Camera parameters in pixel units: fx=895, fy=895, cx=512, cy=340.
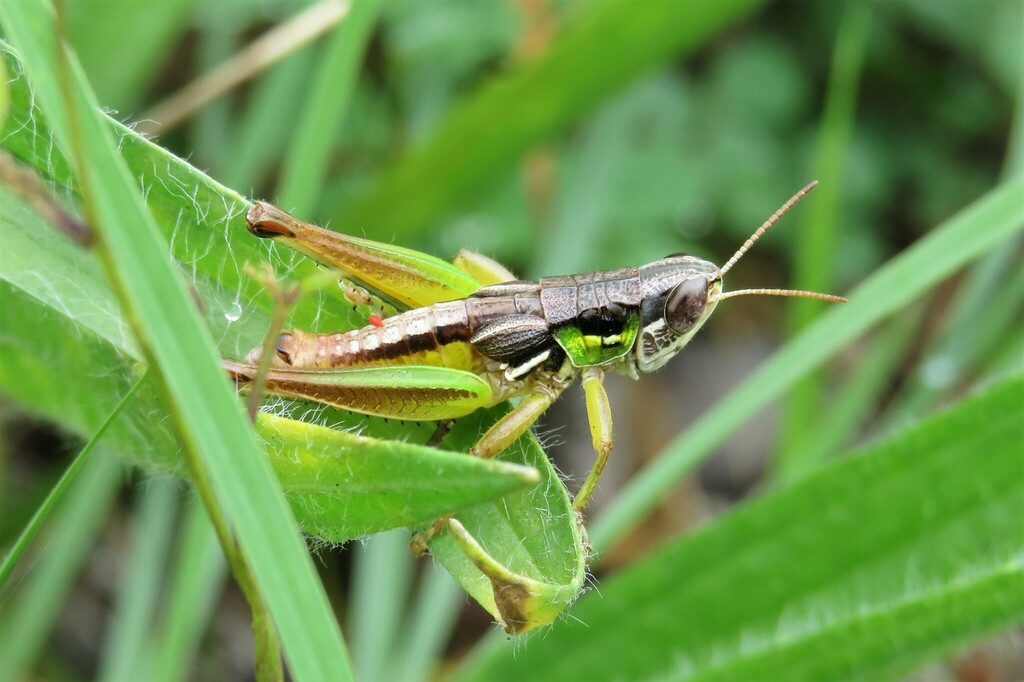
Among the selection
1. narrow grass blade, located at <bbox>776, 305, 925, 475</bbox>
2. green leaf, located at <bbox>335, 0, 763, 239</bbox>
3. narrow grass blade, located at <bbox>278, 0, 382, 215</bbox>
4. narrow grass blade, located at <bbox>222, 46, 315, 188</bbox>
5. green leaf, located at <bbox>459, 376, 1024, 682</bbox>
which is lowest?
green leaf, located at <bbox>459, 376, 1024, 682</bbox>

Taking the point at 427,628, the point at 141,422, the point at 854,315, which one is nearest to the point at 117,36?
the point at 141,422

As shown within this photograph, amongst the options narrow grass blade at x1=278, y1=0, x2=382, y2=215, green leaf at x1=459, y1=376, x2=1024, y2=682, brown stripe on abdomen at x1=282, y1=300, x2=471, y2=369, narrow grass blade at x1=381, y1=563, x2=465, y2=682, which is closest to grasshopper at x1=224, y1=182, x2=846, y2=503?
brown stripe on abdomen at x1=282, y1=300, x2=471, y2=369

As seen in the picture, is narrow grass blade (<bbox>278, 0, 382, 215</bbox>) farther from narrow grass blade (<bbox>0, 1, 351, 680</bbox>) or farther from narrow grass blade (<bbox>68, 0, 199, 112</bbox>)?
narrow grass blade (<bbox>0, 1, 351, 680</bbox>)

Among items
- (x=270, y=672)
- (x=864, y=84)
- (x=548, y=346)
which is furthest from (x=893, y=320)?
(x=270, y=672)

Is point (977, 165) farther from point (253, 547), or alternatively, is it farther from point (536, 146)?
point (253, 547)

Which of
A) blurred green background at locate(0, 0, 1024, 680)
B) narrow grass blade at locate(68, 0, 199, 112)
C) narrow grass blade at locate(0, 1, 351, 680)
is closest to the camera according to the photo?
narrow grass blade at locate(0, 1, 351, 680)

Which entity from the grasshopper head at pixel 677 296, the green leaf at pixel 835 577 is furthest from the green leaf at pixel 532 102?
the green leaf at pixel 835 577
